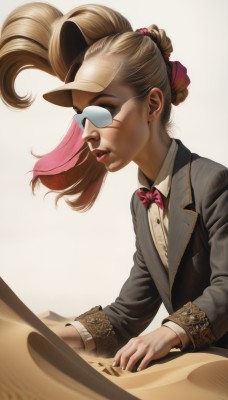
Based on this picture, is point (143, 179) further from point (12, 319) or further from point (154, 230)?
point (12, 319)

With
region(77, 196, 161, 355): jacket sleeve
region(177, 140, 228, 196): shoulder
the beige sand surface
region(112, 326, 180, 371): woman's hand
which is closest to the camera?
the beige sand surface

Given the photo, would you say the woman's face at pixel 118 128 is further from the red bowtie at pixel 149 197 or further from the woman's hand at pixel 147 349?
the woman's hand at pixel 147 349

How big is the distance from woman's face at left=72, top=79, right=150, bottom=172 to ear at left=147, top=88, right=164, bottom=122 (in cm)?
2

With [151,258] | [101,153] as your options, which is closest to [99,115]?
[101,153]

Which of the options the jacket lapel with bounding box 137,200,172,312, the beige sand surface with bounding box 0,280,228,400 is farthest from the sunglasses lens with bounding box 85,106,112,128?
the beige sand surface with bounding box 0,280,228,400

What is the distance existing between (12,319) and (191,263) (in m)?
0.90

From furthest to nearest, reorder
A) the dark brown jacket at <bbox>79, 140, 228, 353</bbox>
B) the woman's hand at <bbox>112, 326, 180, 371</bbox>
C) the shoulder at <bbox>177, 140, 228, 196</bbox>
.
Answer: the shoulder at <bbox>177, 140, 228, 196</bbox> → the dark brown jacket at <bbox>79, 140, 228, 353</bbox> → the woman's hand at <bbox>112, 326, 180, 371</bbox>

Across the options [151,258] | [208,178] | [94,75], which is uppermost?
[94,75]

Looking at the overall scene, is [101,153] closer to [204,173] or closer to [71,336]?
[204,173]

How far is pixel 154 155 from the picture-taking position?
194 centimetres

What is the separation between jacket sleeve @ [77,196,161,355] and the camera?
76.2 inches

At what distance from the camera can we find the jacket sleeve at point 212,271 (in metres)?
1.71

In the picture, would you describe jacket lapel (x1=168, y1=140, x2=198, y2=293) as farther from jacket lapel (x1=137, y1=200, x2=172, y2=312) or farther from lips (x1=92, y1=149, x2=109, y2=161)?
lips (x1=92, y1=149, x2=109, y2=161)

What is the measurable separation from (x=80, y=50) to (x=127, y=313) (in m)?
0.80
